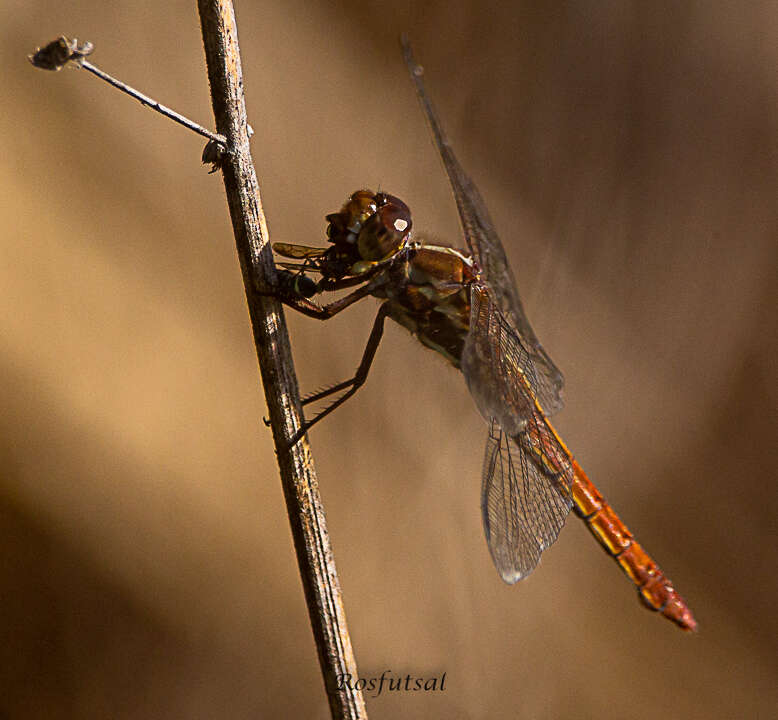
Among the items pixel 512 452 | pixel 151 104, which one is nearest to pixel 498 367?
pixel 512 452

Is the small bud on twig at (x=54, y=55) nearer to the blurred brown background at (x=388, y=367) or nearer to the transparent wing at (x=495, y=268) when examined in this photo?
the transparent wing at (x=495, y=268)

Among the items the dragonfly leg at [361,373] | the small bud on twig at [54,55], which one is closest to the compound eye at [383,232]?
the dragonfly leg at [361,373]

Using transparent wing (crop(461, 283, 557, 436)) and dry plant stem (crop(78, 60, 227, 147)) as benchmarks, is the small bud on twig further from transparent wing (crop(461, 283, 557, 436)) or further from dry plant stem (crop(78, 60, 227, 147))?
transparent wing (crop(461, 283, 557, 436))

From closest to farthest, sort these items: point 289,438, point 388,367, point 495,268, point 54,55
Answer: point 54,55
point 289,438
point 495,268
point 388,367

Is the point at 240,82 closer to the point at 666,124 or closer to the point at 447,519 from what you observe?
the point at 447,519

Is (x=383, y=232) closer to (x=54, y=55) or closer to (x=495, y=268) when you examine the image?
(x=495, y=268)

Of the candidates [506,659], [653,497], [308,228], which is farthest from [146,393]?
[653,497]

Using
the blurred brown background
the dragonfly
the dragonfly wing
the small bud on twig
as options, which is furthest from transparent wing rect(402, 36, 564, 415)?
the small bud on twig
